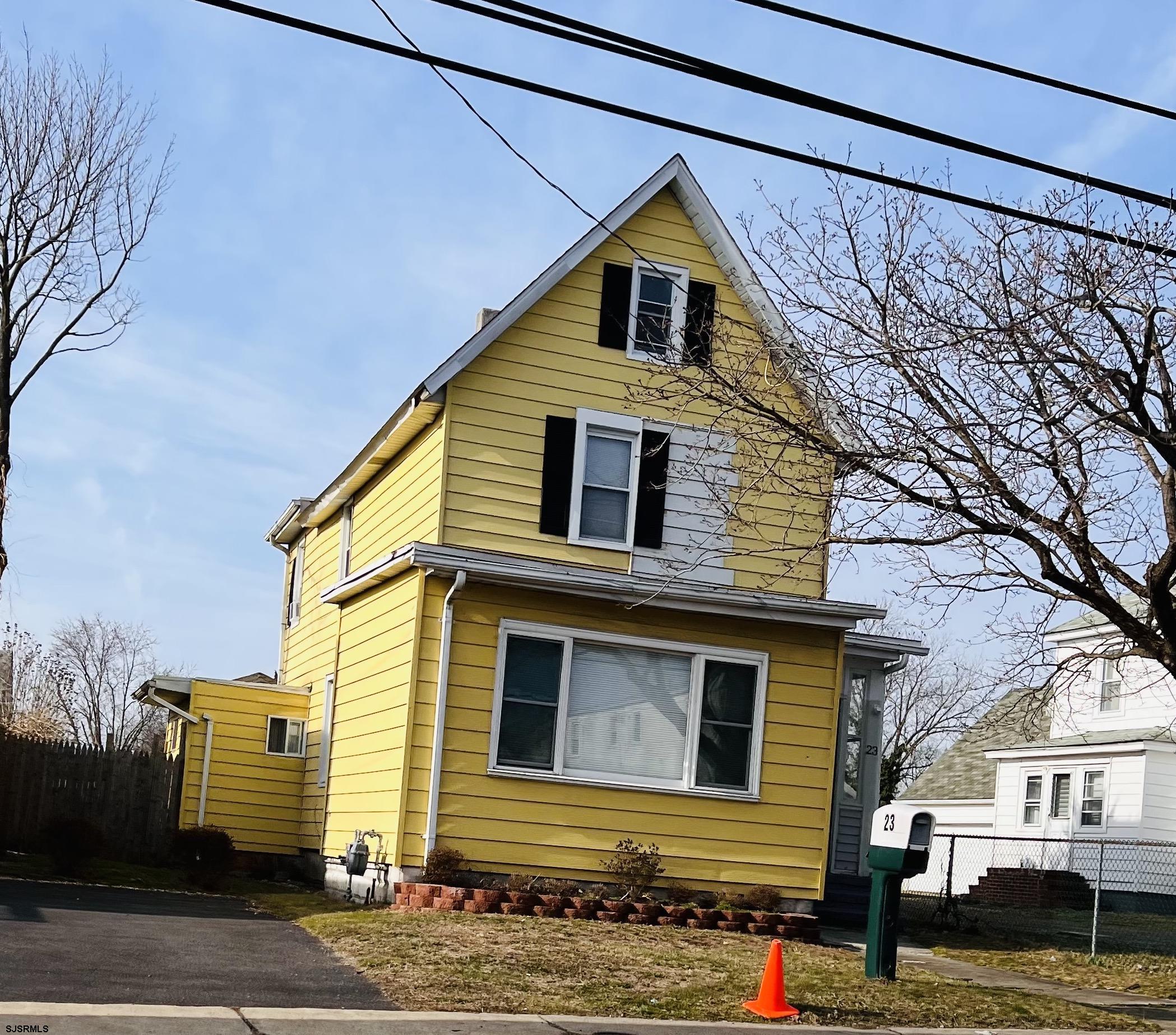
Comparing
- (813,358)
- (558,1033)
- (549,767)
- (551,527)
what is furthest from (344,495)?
(558,1033)

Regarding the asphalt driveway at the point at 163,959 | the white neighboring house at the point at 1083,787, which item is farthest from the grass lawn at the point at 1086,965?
the white neighboring house at the point at 1083,787

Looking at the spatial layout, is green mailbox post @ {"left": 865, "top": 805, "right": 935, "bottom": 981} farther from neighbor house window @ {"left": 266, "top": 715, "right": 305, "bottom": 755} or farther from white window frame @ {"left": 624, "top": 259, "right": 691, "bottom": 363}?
neighbor house window @ {"left": 266, "top": 715, "right": 305, "bottom": 755}

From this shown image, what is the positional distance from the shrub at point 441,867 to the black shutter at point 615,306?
649 cm

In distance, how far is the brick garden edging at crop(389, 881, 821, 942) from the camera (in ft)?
47.9

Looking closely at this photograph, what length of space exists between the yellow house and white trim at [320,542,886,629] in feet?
0.12

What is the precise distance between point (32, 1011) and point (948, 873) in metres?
16.6

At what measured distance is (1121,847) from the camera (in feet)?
101

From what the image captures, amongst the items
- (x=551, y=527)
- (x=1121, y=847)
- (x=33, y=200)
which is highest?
(x=33, y=200)

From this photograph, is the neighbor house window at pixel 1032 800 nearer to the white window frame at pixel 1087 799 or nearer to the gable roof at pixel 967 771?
the gable roof at pixel 967 771

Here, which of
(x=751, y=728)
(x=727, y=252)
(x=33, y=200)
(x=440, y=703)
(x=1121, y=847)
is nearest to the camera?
(x=440, y=703)

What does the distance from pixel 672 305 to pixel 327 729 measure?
822cm

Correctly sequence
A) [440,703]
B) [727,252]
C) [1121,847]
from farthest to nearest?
[1121,847], [727,252], [440,703]

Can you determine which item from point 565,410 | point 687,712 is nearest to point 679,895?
point 687,712

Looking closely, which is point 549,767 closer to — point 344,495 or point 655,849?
point 655,849
